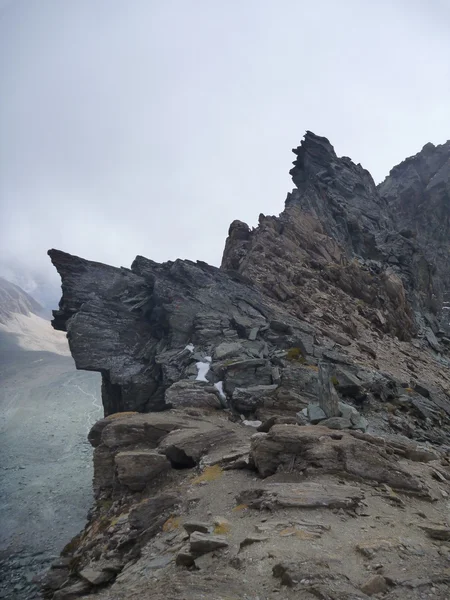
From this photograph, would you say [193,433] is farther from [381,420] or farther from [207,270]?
[207,270]

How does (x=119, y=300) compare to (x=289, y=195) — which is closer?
(x=119, y=300)

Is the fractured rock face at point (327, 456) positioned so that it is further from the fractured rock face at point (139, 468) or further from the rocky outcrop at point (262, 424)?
the fractured rock face at point (139, 468)

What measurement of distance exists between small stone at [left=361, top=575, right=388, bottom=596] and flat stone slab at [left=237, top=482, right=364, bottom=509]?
3336 mm

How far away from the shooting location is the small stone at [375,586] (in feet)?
21.2

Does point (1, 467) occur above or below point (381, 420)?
below

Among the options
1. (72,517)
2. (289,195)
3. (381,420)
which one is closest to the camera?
(381,420)

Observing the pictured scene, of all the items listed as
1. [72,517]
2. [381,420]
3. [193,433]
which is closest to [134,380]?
[193,433]

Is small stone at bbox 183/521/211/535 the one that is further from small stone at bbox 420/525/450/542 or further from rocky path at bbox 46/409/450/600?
small stone at bbox 420/525/450/542

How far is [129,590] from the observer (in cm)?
797

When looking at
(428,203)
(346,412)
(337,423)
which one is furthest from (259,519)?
(428,203)

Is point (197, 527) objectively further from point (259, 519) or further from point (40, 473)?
point (40, 473)

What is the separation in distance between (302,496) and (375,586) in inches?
145

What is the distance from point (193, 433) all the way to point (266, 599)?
9.90 meters

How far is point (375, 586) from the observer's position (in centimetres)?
653
